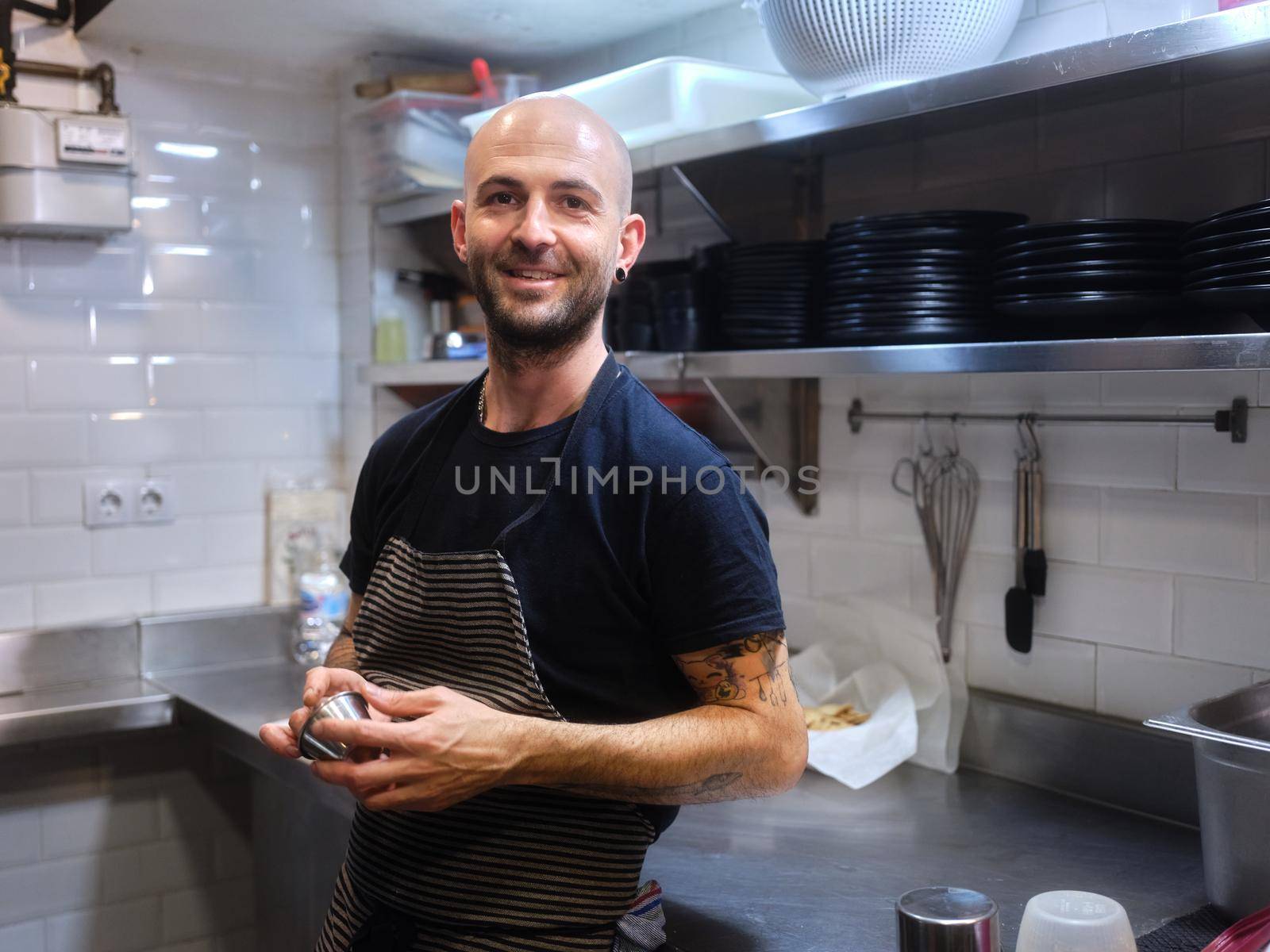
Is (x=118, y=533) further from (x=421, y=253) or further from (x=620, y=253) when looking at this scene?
(x=620, y=253)

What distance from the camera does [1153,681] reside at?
5.60 feet

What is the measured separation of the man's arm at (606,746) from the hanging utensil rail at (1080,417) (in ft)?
2.51

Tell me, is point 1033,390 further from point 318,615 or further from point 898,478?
point 318,615

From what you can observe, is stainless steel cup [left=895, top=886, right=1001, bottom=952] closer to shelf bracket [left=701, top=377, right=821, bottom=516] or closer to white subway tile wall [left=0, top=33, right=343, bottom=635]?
shelf bracket [left=701, top=377, right=821, bottom=516]

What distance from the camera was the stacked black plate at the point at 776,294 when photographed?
180cm

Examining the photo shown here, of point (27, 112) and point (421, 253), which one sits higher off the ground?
point (27, 112)

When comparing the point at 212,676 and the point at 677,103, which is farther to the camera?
the point at 212,676

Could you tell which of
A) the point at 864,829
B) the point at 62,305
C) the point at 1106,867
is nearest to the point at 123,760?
the point at 62,305

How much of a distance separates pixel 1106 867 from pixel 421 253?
2026mm

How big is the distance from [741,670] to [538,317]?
1.45ft

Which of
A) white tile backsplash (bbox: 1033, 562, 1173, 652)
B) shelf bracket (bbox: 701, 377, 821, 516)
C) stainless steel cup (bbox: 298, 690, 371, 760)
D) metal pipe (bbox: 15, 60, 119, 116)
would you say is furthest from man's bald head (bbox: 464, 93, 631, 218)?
metal pipe (bbox: 15, 60, 119, 116)

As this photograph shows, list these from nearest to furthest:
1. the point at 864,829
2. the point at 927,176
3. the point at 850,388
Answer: the point at 864,829
the point at 927,176
the point at 850,388

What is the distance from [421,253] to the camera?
9.36 ft

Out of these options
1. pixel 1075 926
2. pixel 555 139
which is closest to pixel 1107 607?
pixel 1075 926
